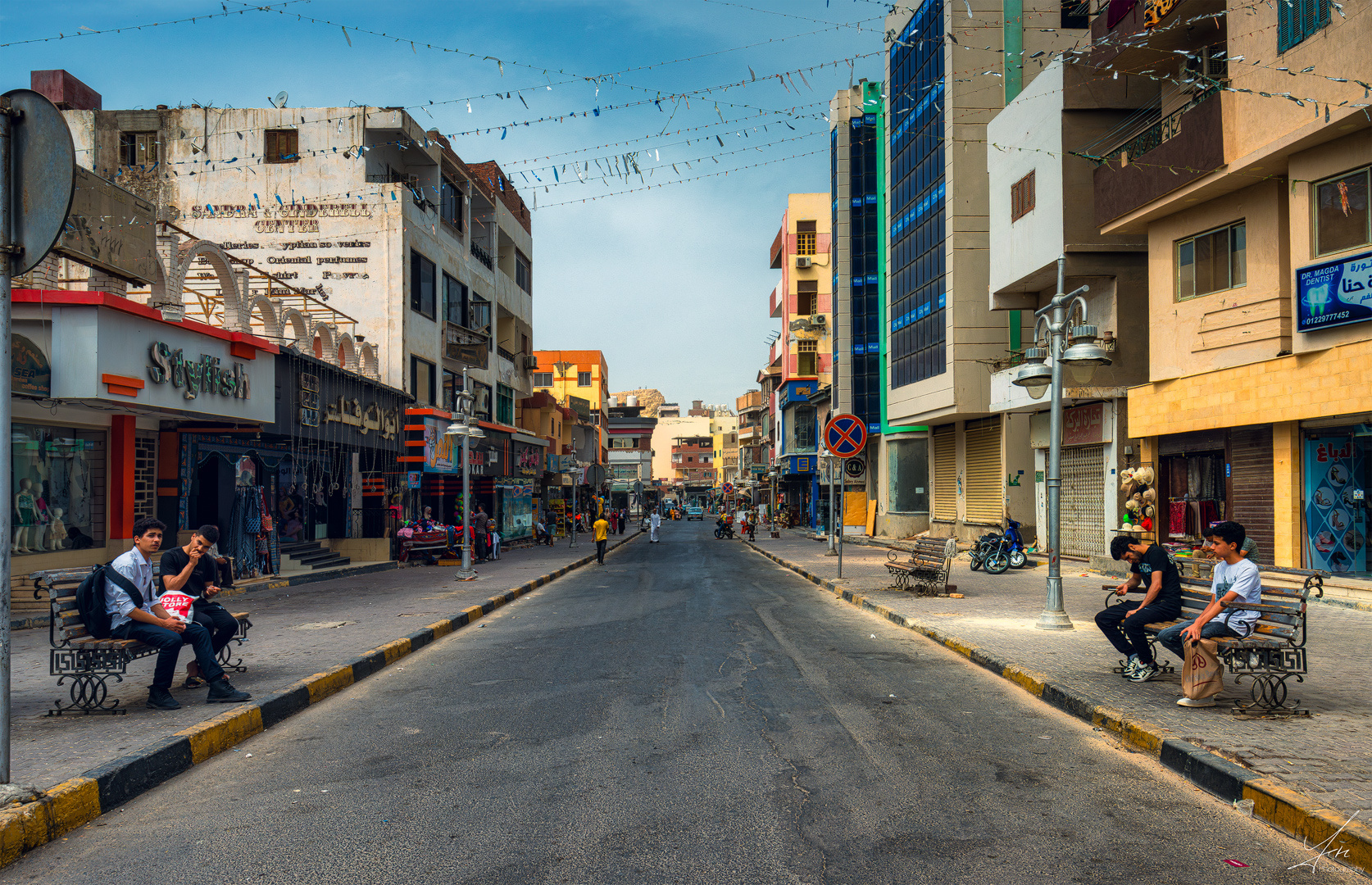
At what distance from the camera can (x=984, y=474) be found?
1160 inches

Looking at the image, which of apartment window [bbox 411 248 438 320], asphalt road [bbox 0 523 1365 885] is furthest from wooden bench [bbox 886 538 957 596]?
apartment window [bbox 411 248 438 320]

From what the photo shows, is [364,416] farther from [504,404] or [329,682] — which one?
[504,404]

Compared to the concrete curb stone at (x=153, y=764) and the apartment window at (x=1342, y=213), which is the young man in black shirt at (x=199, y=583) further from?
the apartment window at (x=1342, y=213)

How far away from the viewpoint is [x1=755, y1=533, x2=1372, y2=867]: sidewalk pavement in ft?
16.9

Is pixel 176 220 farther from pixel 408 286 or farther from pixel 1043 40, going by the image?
pixel 1043 40

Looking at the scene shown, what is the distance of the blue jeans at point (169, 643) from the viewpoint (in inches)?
271

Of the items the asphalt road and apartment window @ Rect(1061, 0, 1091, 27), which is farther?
apartment window @ Rect(1061, 0, 1091, 27)

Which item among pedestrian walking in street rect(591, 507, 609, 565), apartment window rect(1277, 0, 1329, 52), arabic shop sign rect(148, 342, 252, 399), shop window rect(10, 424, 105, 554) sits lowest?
pedestrian walking in street rect(591, 507, 609, 565)

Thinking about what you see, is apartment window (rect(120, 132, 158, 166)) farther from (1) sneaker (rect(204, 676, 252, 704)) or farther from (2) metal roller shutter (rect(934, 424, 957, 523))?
(2) metal roller shutter (rect(934, 424, 957, 523))

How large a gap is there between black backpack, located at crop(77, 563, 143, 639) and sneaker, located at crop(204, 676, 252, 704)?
859 mm

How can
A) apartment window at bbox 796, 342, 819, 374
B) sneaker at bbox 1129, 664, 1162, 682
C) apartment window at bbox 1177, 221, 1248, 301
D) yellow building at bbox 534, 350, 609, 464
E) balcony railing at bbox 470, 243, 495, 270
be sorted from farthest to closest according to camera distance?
yellow building at bbox 534, 350, 609, 464 → apartment window at bbox 796, 342, 819, 374 → balcony railing at bbox 470, 243, 495, 270 → apartment window at bbox 1177, 221, 1248, 301 → sneaker at bbox 1129, 664, 1162, 682

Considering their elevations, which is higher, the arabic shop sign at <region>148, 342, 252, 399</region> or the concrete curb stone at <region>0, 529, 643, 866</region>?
the arabic shop sign at <region>148, 342, 252, 399</region>

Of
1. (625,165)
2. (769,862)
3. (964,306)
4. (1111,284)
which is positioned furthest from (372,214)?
(769,862)

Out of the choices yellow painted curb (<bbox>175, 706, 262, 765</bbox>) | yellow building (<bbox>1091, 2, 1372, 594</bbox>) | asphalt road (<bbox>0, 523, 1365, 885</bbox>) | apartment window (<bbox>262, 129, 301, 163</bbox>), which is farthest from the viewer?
apartment window (<bbox>262, 129, 301, 163</bbox>)
